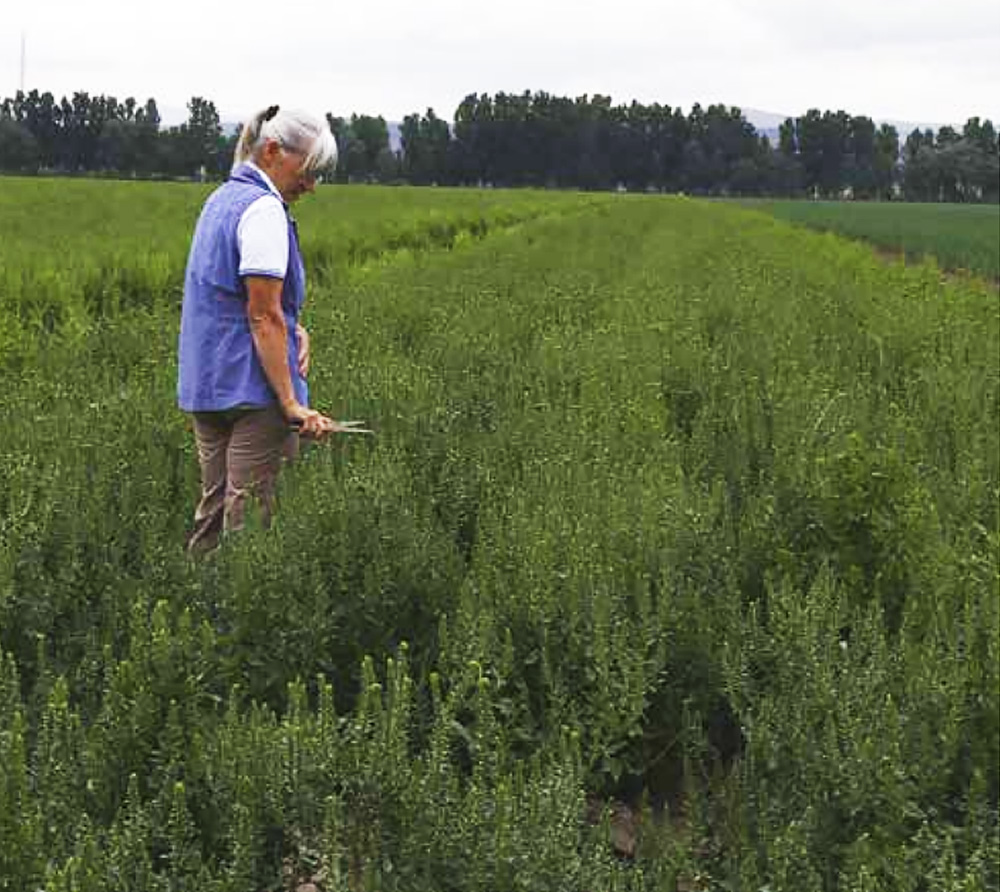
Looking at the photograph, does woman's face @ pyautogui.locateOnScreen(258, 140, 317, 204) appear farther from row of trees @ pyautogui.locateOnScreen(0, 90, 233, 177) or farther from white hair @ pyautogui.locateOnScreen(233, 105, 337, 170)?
row of trees @ pyautogui.locateOnScreen(0, 90, 233, 177)

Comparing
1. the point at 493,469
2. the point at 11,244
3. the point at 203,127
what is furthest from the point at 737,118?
the point at 493,469

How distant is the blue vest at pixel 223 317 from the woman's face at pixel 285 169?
1.8 inches

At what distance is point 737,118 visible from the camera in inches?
4670

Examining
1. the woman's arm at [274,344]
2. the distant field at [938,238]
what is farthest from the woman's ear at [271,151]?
the distant field at [938,238]

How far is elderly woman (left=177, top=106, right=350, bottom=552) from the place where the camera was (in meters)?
3.85

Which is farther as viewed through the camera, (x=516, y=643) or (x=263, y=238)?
(x=263, y=238)

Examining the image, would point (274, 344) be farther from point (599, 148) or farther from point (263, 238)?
point (599, 148)

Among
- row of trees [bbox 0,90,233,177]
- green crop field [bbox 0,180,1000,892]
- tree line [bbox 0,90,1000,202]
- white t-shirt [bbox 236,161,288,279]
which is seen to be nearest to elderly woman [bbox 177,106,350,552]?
white t-shirt [bbox 236,161,288,279]

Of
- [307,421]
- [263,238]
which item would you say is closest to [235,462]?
[307,421]

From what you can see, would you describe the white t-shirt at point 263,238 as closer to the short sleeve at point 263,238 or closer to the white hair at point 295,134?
the short sleeve at point 263,238

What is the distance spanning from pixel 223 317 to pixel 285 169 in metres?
0.48

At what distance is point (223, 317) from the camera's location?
13.2ft

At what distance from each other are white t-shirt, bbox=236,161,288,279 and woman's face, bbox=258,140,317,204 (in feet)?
0.31

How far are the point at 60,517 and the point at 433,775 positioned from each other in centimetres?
177
